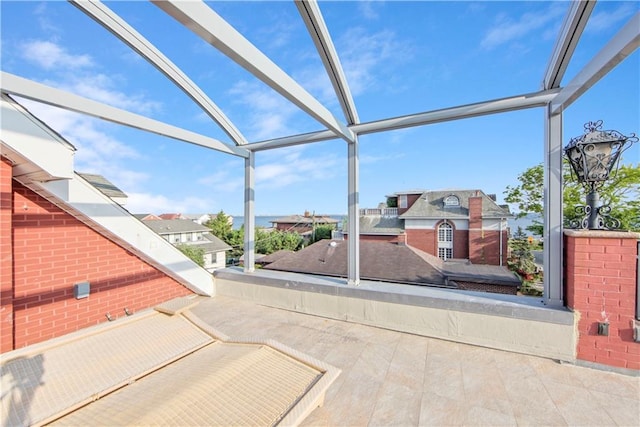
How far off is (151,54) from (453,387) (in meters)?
4.41

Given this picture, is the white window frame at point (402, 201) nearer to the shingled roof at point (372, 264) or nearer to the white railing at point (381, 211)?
the white railing at point (381, 211)

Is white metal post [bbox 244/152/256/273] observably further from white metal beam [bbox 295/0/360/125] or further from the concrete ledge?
white metal beam [bbox 295/0/360/125]

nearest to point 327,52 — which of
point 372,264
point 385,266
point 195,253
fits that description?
point 385,266

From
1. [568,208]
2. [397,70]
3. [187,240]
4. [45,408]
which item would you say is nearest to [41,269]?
[45,408]

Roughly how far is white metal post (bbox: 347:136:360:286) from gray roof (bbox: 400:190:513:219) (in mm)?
17817

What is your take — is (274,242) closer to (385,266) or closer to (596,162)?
(385,266)

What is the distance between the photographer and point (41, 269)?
2.89m

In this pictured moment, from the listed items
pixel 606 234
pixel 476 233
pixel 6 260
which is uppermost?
pixel 606 234

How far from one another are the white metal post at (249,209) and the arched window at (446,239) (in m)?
18.6

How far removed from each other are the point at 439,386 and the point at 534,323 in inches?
46.9

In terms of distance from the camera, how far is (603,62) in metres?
1.77

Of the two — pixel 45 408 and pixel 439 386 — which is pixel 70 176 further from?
pixel 439 386

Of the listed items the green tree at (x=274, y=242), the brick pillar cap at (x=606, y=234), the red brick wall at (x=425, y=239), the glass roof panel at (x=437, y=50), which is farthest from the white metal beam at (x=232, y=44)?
the green tree at (x=274, y=242)

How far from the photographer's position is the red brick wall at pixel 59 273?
2.75 metres
